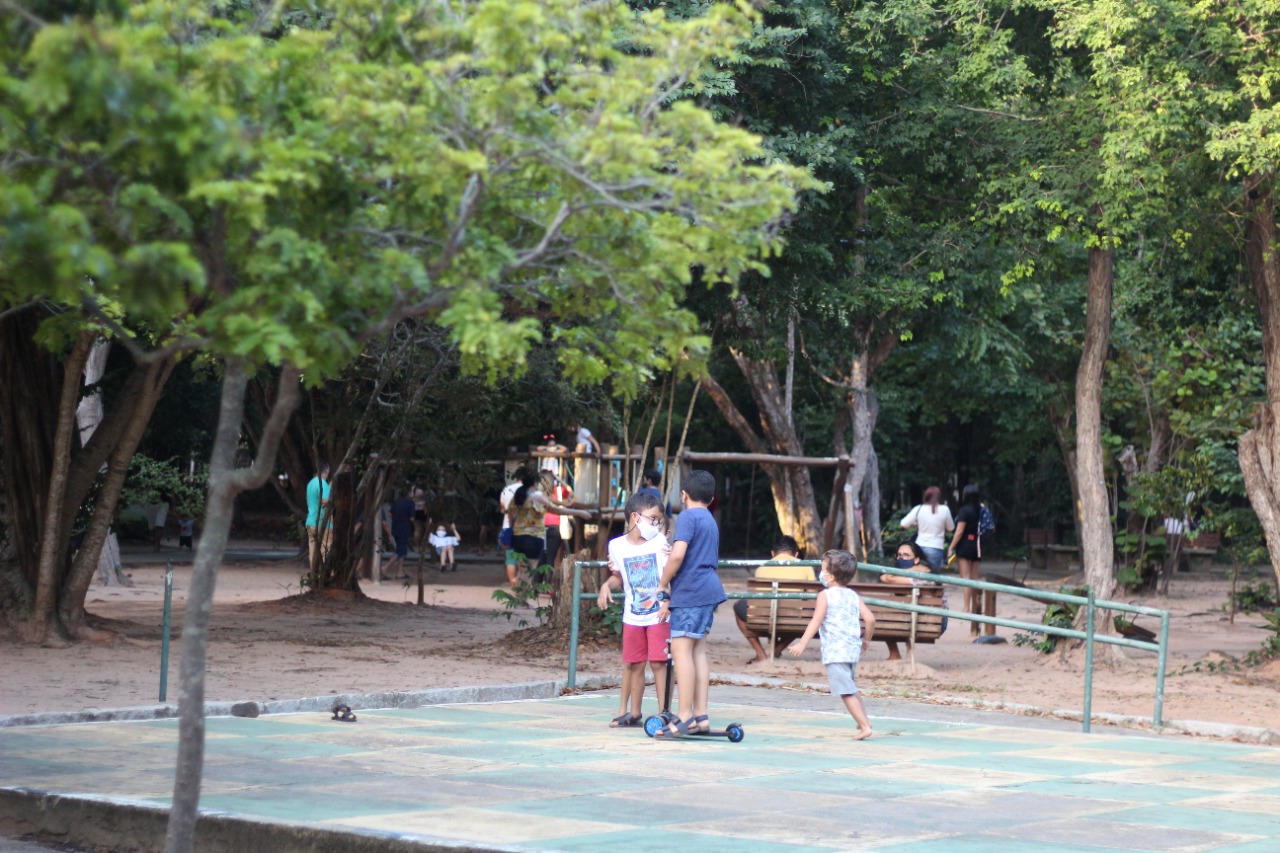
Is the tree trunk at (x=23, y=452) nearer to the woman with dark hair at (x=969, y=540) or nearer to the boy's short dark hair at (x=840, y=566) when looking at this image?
the boy's short dark hair at (x=840, y=566)

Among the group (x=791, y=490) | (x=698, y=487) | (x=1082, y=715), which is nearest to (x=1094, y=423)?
(x=1082, y=715)

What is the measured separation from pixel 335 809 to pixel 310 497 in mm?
14691

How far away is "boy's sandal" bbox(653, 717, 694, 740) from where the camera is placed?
36.1ft

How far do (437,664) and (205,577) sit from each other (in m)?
9.53

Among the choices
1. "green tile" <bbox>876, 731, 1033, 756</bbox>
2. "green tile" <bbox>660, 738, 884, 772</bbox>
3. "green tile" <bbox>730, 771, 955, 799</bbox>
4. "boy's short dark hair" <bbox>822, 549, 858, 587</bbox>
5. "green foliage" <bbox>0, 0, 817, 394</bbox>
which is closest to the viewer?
"green foliage" <bbox>0, 0, 817, 394</bbox>

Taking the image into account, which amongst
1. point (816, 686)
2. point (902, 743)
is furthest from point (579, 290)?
point (816, 686)

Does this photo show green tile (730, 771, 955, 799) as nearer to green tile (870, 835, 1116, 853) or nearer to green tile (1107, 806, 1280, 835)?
green tile (1107, 806, 1280, 835)

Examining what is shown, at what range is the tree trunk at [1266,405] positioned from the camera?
54.1 ft

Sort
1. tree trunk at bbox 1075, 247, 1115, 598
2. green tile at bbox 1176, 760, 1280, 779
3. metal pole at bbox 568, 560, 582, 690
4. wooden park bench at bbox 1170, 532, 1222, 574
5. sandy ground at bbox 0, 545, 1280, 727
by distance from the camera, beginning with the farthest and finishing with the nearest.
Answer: wooden park bench at bbox 1170, 532, 1222, 574, tree trunk at bbox 1075, 247, 1115, 598, metal pole at bbox 568, 560, 582, 690, sandy ground at bbox 0, 545, 1280, 727, green tile at bbox 1176, 760, 1280, 779

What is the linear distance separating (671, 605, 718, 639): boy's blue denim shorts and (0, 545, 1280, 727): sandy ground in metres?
3.68

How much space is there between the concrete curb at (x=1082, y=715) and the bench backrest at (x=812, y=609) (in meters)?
0.73

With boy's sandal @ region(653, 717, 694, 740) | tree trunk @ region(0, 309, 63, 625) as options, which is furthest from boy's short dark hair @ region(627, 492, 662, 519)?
tree trunk @ region(0, 309, 63, 625)

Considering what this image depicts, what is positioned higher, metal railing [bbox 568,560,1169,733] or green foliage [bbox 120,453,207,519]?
green foliage [bbox 120,453,207,519]

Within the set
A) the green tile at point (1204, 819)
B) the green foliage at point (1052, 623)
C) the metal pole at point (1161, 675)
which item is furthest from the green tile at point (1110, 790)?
the green foliage at point (1052, 623)
